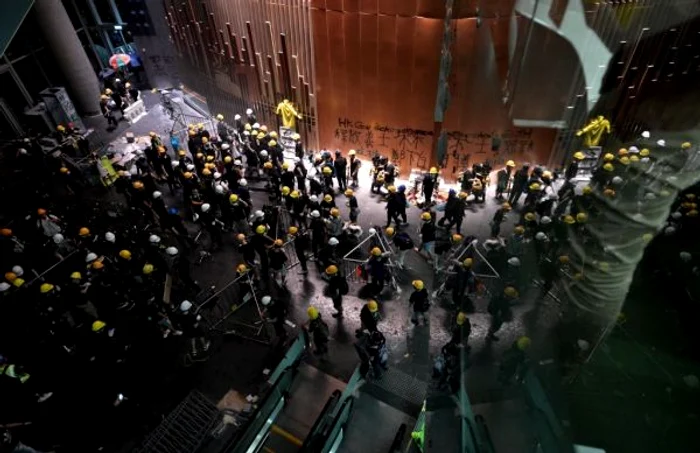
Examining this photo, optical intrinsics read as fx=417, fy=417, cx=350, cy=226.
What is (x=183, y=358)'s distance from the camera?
34.6 feet

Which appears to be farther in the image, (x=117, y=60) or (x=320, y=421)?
(x=117, y=60)

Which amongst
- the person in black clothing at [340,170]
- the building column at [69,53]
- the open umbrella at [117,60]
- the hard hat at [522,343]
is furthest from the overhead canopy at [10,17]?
the hard hat at [522,343]

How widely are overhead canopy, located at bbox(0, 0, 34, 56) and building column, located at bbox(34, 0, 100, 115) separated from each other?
10117mm

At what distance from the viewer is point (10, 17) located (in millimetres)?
11016

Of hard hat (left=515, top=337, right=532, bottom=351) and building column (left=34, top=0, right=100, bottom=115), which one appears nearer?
hard hat (left=515, top=337, right=532, bottom=351)

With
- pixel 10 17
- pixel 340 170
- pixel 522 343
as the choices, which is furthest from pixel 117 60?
pixel 522 343

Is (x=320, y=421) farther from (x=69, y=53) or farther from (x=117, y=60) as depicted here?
(x=69, y=53)

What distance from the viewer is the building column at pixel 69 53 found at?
19.4 metres

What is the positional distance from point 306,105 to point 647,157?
12684 mm

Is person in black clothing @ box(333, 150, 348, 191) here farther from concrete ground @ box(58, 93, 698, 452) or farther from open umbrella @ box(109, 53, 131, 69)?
open umbrella @ box(109, 53, 131, 69)

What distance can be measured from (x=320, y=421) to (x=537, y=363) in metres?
5.33

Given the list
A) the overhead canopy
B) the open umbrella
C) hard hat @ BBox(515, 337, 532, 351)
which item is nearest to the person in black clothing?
hard hat @ BBox(515, 337, 532, 351)

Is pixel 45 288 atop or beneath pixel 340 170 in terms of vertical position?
beneath

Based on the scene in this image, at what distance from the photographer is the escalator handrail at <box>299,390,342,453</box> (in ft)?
25.9
